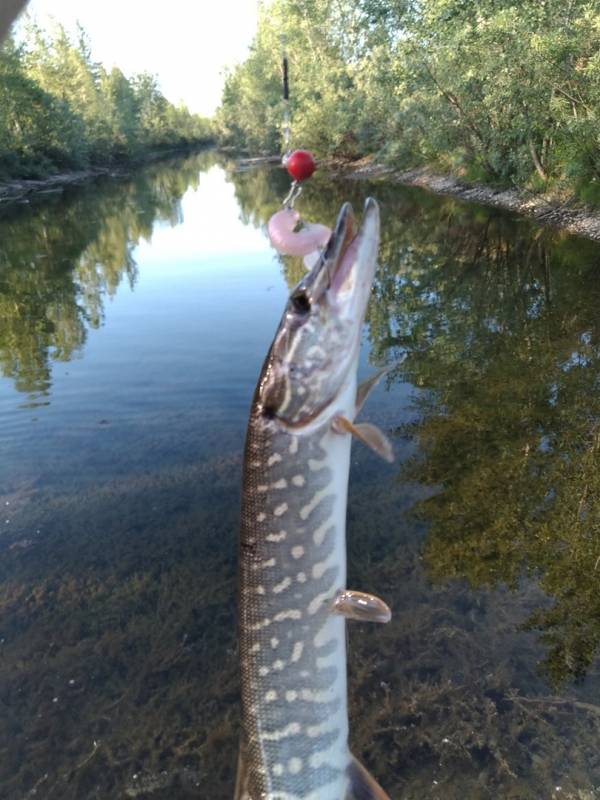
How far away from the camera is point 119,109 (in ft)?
291

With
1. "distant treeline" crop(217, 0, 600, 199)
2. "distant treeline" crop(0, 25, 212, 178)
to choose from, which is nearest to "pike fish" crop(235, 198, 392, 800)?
"distant treeline" crop(217, 0, 600, 199)

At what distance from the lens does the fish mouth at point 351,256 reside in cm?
227

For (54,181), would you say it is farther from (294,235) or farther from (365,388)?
(365,388)

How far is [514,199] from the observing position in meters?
25.2

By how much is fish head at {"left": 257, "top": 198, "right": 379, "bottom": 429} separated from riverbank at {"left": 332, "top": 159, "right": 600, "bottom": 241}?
715 inches

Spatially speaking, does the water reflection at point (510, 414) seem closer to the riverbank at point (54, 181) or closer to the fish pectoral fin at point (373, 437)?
the fish pectoral fin at point (373, 437)

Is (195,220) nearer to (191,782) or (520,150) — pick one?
(520,150)

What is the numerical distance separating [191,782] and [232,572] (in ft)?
6.91

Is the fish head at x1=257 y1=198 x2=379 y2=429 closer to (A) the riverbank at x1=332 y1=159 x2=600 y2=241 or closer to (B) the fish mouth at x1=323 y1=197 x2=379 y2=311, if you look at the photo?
(B) the fish mouth at x1=323 y1=197 x2=379 y2=311

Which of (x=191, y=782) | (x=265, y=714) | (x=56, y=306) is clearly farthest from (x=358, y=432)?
(x=56, y=306)

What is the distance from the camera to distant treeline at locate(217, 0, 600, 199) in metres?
18.0

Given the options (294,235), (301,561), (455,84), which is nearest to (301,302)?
(294,235)

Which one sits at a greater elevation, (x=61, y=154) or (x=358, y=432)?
(x=61, y=154)

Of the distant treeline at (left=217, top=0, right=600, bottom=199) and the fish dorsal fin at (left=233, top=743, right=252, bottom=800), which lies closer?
the fish dorsal fin at (left=233, top=743, right=252, bottom=800)
